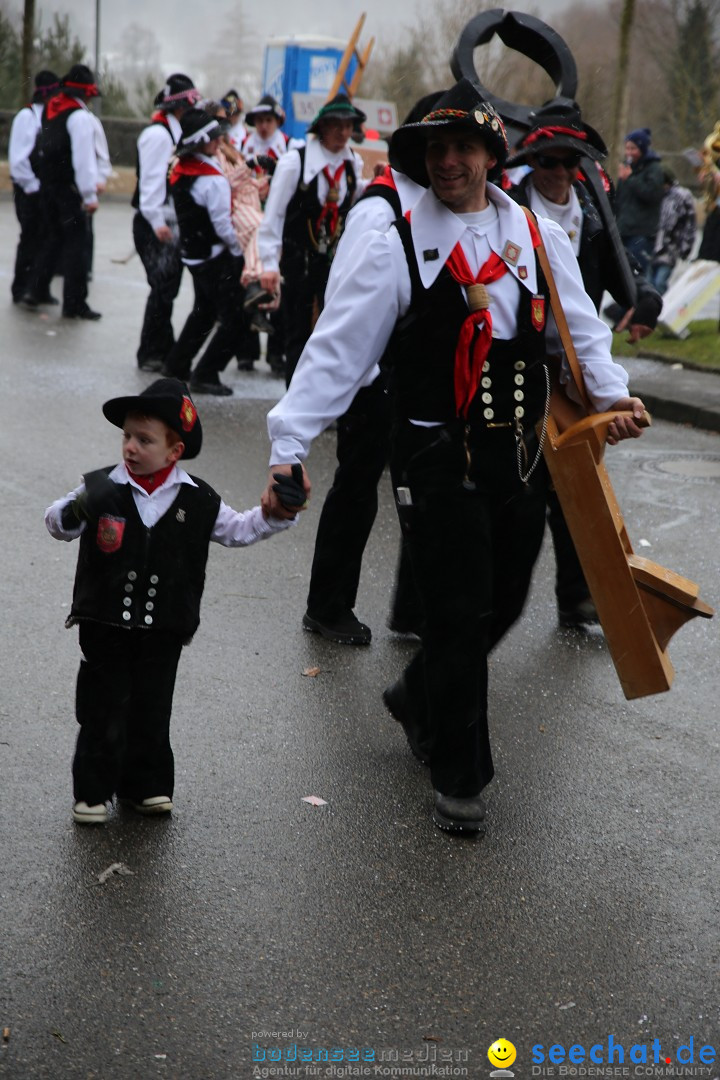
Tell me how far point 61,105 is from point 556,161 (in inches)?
363

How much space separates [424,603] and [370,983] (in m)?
1.16

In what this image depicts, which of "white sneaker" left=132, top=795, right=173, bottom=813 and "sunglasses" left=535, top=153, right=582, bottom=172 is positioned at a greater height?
"sunglasses" left=535, top=153, right=582, bottom=172

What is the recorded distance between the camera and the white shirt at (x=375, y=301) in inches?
149

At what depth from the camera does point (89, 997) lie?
10.4 feet


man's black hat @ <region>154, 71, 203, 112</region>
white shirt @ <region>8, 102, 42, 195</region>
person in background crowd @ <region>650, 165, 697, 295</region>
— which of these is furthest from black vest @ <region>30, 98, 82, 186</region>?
person in background crowd @ <region>650, 165, 697, 295</region>

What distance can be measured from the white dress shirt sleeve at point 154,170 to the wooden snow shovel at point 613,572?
25.3 ft

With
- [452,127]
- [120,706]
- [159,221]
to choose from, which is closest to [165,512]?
[120,706]

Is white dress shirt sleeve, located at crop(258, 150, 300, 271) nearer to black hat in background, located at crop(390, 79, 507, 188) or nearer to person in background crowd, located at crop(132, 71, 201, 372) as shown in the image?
person in background crowd, located at crop(132, 71, 201, 372)

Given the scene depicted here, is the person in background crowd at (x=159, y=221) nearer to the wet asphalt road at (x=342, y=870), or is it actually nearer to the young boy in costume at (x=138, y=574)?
the wet asphalt road at (x=342, y=870)

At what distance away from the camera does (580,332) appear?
13.4 ft

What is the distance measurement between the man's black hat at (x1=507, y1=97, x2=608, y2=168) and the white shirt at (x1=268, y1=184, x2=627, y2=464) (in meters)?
1.48

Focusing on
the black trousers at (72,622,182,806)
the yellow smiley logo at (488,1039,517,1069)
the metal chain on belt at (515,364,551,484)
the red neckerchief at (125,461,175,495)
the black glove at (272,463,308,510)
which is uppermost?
the metal chain on belt at (515,364,551,484)

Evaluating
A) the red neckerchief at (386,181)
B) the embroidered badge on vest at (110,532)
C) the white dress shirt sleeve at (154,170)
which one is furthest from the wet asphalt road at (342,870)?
the white dress shirt sleeve at (154,170)

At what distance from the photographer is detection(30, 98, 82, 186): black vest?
44.0 feet
